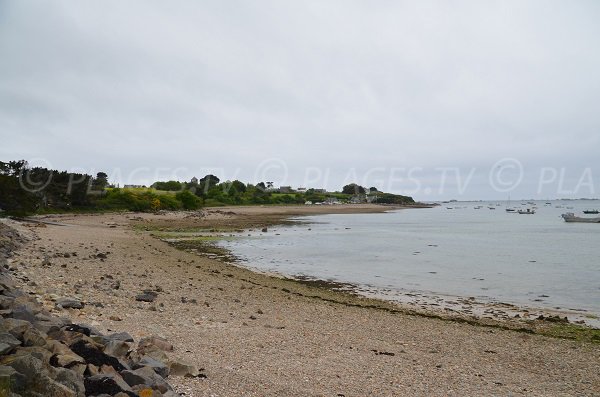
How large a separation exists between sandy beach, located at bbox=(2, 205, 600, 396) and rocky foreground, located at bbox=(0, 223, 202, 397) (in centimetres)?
51

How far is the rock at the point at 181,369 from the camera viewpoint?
5.93 m

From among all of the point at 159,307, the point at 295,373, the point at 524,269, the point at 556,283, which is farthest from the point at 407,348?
the point at 524,269

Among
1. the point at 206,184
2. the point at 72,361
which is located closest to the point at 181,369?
the point at 72,361

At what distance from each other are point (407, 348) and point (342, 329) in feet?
6.12

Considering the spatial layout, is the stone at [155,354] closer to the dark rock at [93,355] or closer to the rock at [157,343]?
the rock at [157,343]

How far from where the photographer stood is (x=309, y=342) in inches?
354

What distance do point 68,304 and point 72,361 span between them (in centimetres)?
477

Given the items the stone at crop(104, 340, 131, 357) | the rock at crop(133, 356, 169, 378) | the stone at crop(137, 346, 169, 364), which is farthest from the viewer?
the stone at crop(137, 346, 169, 364)

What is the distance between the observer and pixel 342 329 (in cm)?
1069

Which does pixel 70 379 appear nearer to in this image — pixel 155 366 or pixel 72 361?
pixel 72 361

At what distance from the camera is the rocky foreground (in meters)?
4.11

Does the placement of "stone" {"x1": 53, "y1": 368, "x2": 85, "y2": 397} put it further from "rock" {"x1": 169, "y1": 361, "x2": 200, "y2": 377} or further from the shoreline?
the shoreline

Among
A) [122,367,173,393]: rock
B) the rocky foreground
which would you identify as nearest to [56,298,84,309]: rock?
the rocky foreground

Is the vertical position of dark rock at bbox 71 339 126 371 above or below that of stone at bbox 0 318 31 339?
below
